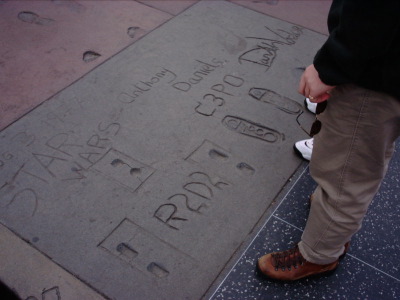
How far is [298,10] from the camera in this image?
3.08m

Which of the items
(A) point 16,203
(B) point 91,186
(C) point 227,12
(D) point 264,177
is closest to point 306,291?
(D) point 264,177

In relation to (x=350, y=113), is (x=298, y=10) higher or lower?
lower

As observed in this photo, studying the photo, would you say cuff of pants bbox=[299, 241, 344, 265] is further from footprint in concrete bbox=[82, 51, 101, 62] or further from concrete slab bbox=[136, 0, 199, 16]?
concrete slab bbox=[136, 0, 199, 16]

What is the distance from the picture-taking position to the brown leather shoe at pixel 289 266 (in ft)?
4.58

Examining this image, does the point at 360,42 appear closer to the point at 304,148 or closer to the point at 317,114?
the point at 317,114

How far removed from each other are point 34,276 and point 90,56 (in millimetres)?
1544

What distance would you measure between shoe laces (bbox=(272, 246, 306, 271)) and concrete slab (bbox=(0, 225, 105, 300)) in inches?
26.6

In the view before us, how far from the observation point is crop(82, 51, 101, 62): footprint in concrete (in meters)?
2.48

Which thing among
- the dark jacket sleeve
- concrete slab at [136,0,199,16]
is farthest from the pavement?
the dark jacket sleeve

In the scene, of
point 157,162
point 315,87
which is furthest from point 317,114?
point 157,162

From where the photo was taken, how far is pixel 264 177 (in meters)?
1.83

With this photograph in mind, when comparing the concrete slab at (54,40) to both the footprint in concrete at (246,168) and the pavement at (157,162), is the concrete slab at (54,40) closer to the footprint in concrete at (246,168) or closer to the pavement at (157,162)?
the pavement at (157,162)

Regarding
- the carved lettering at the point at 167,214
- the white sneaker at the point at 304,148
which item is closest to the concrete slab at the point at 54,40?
the carved lettering at the point at 167,214

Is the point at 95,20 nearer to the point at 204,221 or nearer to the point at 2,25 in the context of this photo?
the point at 2,25
